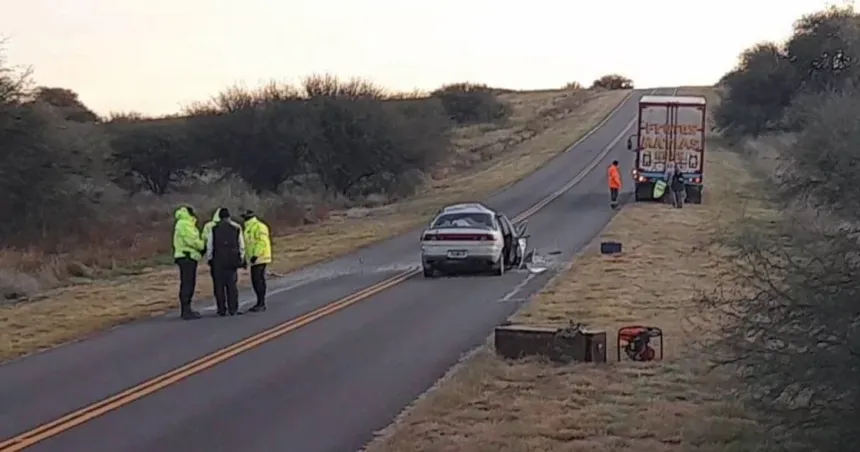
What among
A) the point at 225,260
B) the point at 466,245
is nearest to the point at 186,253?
the point at 225,260

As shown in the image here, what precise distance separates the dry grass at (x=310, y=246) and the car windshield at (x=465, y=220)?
4704 millimetres

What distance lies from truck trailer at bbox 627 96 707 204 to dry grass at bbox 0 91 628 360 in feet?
26.3

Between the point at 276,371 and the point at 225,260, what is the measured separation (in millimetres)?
6063

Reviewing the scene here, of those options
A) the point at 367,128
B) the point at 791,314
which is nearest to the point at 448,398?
the point at 791,314

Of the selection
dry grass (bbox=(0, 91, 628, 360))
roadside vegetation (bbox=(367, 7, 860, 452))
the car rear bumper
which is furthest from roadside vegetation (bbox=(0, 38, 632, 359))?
roadside vegetation (bbox=(367, 7, 860, 452))

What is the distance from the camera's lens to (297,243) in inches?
1474

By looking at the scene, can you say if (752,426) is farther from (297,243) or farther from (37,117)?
(37,117)

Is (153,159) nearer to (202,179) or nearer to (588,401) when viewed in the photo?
(202,179)

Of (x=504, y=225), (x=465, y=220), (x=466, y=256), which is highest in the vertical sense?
(x=465, y=220)

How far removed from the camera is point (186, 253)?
20.4 m

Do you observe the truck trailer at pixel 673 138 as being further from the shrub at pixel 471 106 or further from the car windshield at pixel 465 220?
the shrub at pixel 471 106

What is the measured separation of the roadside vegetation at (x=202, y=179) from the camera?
26.2 meters

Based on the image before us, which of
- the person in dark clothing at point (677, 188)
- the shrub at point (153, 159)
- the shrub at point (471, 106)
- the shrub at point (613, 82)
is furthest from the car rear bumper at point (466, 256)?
the shrub at point (613, 82)

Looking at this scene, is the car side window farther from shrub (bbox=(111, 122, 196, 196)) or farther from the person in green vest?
shrub (bbox=(111, 122, 196, 196))
